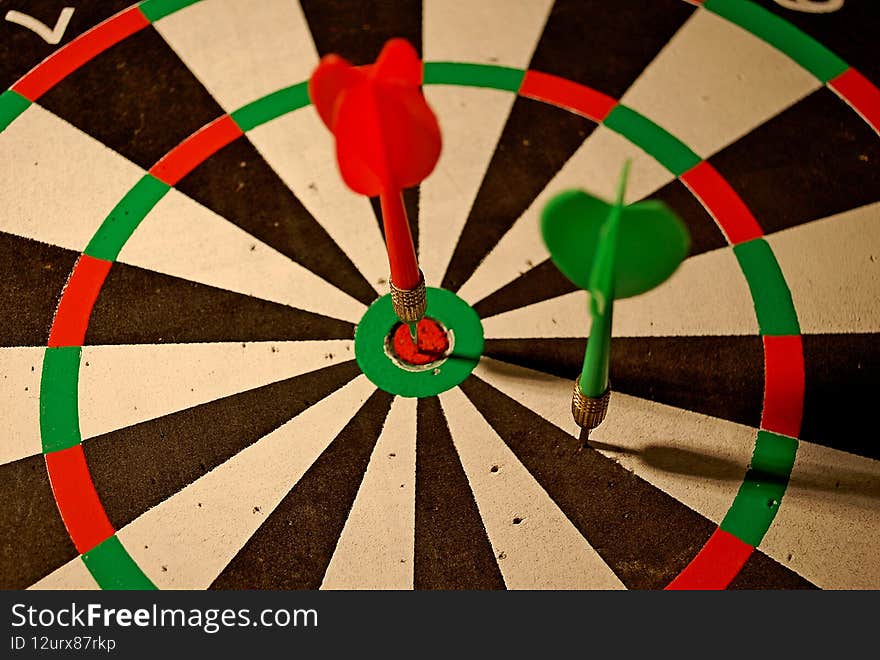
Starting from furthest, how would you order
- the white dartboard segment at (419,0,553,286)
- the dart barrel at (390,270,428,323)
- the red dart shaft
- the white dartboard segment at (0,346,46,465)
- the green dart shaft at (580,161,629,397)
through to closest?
the white dartboard segment at (419,0,553,286), the white dartboard segment at (0,346,46,465), the dart barrel at (390,270,428,323), the red dart shaft, the green dart shaft at (580,161,629,397)

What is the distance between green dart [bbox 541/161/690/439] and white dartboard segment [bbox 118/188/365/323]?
0.43 metres

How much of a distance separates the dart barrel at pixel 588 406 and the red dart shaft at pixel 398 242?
183 millimetres

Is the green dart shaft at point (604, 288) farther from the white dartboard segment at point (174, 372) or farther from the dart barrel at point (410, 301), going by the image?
the white dartboard segment at point (174, 372)

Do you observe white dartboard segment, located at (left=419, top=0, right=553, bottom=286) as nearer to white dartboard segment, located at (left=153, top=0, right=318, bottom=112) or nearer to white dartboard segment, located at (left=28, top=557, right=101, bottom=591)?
white dartboard segment, located at (left=153, top=0, right=318, bottom=112)

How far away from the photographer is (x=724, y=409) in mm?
974

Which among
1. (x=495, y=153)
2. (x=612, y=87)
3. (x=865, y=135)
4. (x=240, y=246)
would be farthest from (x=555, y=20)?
(x=240, y=246)

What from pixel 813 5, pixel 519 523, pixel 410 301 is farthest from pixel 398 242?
pixel 813 5

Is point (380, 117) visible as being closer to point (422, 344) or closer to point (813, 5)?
point (422, 344)

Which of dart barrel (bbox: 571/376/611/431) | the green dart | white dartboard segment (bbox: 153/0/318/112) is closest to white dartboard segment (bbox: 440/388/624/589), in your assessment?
dart barrel (bbox: 571/376/611/431)

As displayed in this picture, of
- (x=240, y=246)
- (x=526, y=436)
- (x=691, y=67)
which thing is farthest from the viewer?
(x=691, y=67)

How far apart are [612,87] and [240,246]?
0.53 m

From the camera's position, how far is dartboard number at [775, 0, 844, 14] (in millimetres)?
1255

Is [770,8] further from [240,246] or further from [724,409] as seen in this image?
[240,246]

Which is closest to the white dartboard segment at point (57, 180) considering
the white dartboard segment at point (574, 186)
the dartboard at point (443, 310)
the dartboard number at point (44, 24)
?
the dartboard at point (443, 310)
